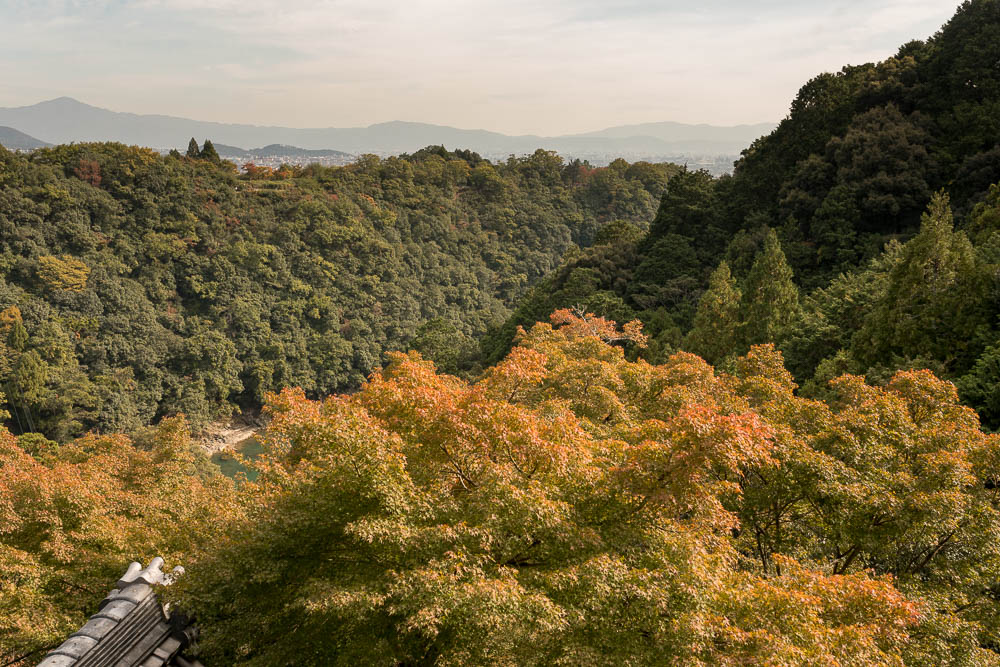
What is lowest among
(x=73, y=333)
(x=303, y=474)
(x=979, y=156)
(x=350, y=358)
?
(x=350, y=358)

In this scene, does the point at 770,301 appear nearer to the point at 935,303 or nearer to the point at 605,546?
the point at 935,303

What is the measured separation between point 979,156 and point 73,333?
43.5m

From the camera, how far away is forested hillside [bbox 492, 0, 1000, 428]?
12.1m

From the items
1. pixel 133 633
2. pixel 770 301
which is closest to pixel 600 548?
pixel 133 633

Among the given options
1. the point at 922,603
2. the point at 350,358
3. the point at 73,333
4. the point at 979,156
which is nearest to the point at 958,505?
the point at 922,603

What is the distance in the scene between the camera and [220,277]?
40500 millimetres

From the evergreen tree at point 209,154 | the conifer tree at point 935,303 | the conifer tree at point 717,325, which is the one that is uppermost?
the evergreen tree at point 209,154

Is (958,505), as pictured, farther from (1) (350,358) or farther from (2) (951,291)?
(1) (350,358)

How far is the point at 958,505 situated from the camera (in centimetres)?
597

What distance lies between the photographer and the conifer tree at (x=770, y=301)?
1719 cm

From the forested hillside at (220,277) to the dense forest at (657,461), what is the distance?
0.48 m

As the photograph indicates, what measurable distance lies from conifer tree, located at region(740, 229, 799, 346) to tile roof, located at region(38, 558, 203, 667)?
16.1 meters

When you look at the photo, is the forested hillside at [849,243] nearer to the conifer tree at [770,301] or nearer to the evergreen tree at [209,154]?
the conifer tree at [770,301]

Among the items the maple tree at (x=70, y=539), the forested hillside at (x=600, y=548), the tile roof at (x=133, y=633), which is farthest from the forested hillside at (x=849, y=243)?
the maple tree at (x=70, y=539)
